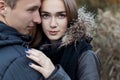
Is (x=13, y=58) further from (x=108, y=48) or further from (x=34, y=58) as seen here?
(x=108, y=48)

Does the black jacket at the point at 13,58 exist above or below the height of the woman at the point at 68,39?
above

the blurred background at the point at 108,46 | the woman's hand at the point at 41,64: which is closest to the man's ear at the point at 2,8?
the woman's hand at the point at 41,64

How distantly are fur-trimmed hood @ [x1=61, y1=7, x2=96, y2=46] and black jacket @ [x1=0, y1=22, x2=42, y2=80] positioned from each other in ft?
3.88

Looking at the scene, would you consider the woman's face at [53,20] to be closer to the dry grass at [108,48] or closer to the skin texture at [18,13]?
the skin texture at [18,13]

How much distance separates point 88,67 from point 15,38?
126cm

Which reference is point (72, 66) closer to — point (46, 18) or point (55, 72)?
point (46, 18)

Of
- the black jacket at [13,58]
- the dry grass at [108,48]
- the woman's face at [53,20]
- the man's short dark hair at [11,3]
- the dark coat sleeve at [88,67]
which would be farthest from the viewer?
the dry grass at [108,48]

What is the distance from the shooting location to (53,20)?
176 inches

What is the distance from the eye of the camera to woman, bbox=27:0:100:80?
439cm

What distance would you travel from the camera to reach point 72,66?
439 centimetres

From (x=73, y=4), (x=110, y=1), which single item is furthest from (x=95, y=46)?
(x=110, y=1)

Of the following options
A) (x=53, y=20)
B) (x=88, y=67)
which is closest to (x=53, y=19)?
(x=53, y=20)

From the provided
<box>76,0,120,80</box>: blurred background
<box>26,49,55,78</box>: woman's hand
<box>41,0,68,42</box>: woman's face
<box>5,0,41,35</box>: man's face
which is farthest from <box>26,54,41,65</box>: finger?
<box>76,0,120,80</box>: blurred background

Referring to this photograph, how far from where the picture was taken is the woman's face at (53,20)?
445cm
